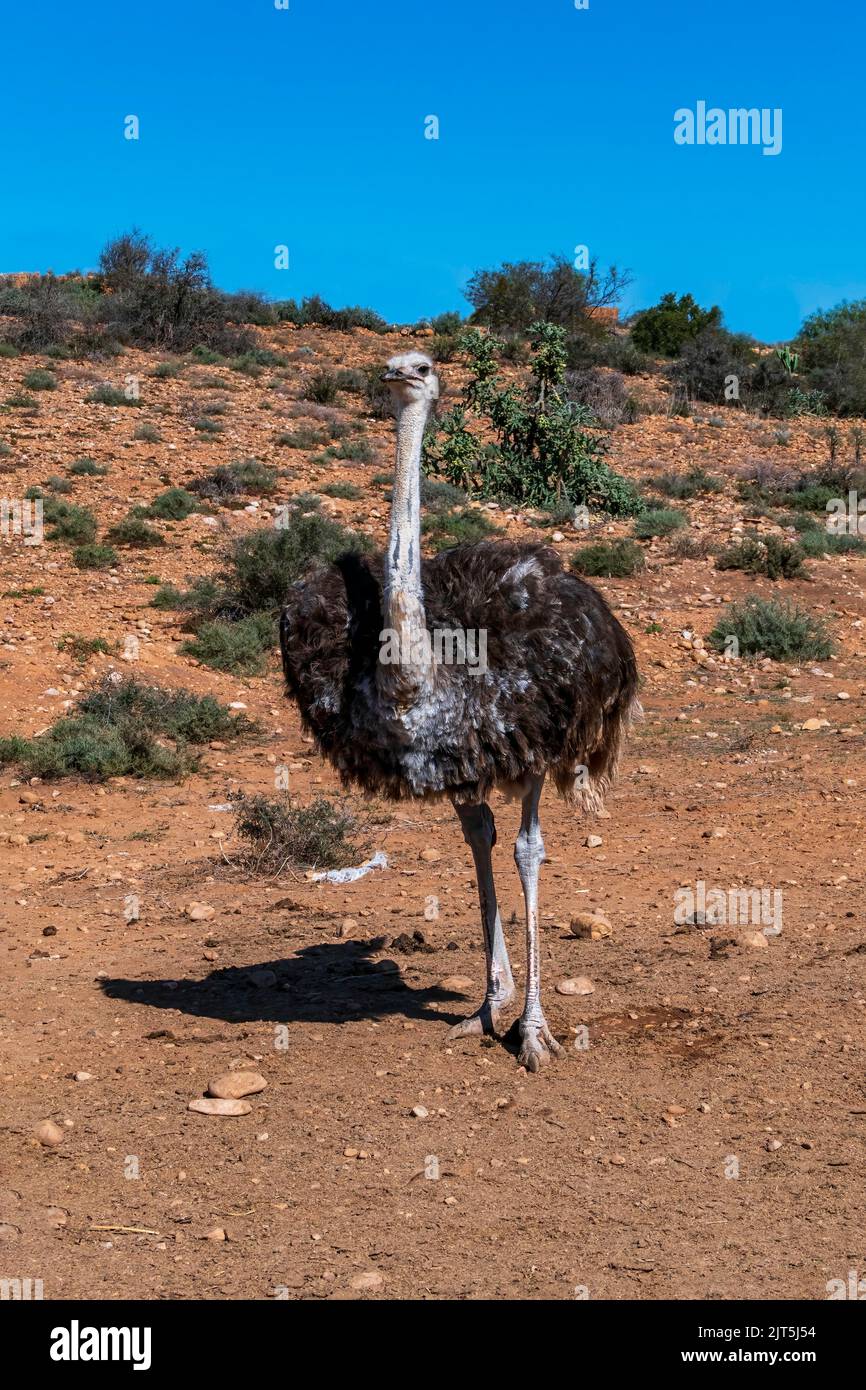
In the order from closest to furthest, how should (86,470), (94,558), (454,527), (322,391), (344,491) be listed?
(94,558)
(454,527)
(86,470)
(344,491)
(322,391)

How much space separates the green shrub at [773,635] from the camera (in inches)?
539

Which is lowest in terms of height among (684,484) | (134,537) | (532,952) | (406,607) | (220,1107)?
(220,1107)

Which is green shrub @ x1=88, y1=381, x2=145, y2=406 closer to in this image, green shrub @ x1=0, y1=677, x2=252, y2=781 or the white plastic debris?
green shrub @ x1=0, y1=677, x2=252, y2=781

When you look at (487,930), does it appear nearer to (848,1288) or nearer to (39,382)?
(848,1288)

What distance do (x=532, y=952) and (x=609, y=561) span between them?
10874 mm

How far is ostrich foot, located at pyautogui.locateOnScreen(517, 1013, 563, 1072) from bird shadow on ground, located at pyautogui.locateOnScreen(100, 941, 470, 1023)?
0.61 m

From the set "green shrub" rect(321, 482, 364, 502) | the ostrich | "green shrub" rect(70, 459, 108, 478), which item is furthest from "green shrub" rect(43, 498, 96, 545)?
the ostrich

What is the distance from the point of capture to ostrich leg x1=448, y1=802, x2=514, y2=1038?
5711 millimetres

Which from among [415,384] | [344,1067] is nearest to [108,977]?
[344,1067]

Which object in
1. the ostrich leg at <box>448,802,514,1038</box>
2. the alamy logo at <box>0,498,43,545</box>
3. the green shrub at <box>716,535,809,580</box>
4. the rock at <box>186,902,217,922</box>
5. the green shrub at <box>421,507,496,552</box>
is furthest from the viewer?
the green shrub at <box>421,507,496,552</box>

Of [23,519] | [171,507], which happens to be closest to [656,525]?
[171,507]

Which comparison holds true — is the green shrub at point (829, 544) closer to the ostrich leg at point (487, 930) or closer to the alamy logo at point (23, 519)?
the alamy logo at point (23, 519)

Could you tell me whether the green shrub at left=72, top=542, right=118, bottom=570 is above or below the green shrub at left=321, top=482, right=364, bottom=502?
below

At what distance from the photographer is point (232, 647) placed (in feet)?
42.3
